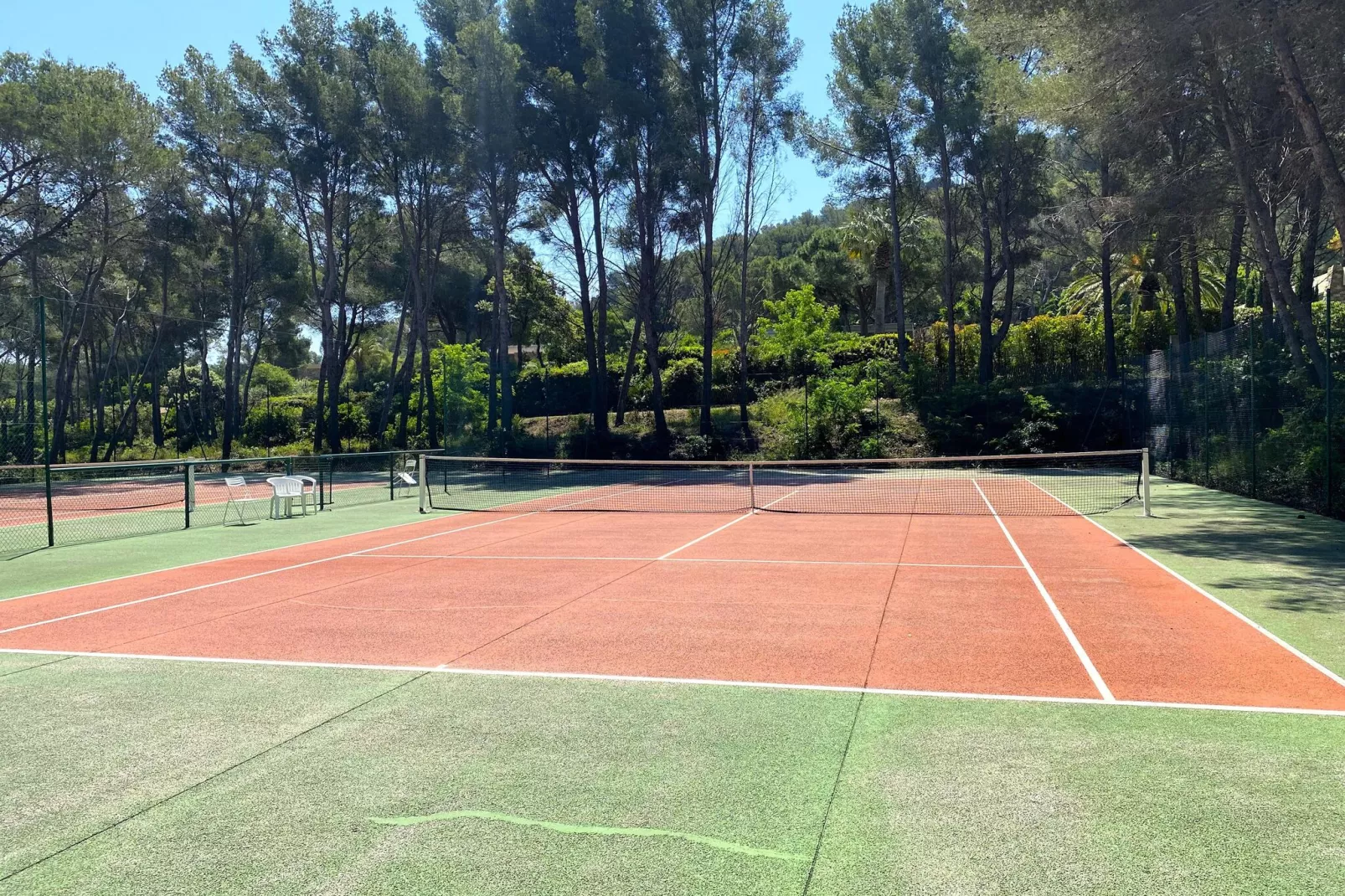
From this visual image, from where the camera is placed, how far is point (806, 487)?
74.0 feet

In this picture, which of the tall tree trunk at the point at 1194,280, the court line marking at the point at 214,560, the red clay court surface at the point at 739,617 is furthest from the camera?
the tall tree trunk at the point at 1194,280

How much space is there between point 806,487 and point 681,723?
18034 millimetres

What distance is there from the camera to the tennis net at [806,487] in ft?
56.0

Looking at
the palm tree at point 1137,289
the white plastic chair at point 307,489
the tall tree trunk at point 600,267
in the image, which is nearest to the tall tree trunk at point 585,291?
the tall tree trunk at point 600,267

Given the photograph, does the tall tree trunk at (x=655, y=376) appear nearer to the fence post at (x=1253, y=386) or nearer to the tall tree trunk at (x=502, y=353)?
the tall tree trunk at (x=502, y=353)

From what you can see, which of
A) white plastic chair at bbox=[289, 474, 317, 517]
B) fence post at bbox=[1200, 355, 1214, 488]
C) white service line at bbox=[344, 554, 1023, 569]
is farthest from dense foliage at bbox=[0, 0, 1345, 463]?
white service line at bbox=[344, 554, 1023, 569]

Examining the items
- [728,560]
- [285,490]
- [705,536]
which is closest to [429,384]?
[285,490]

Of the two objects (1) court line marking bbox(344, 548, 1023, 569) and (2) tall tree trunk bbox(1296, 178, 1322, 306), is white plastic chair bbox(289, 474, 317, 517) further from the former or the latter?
(2) tall tree trunk bbox(1296, 178, 1322, 306)

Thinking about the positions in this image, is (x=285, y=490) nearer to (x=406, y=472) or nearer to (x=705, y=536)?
(x=406, y=472)

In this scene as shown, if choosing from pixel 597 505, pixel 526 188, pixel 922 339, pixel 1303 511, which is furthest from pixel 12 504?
pixel 922 339

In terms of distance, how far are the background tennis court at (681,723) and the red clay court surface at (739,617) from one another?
2.0 inches

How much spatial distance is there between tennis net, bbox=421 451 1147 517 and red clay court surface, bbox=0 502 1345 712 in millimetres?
4748

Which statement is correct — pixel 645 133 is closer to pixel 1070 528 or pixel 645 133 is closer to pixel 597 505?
pixel 597 505

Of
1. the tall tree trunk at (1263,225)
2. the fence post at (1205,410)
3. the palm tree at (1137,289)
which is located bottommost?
the fence post at (1205,410)
